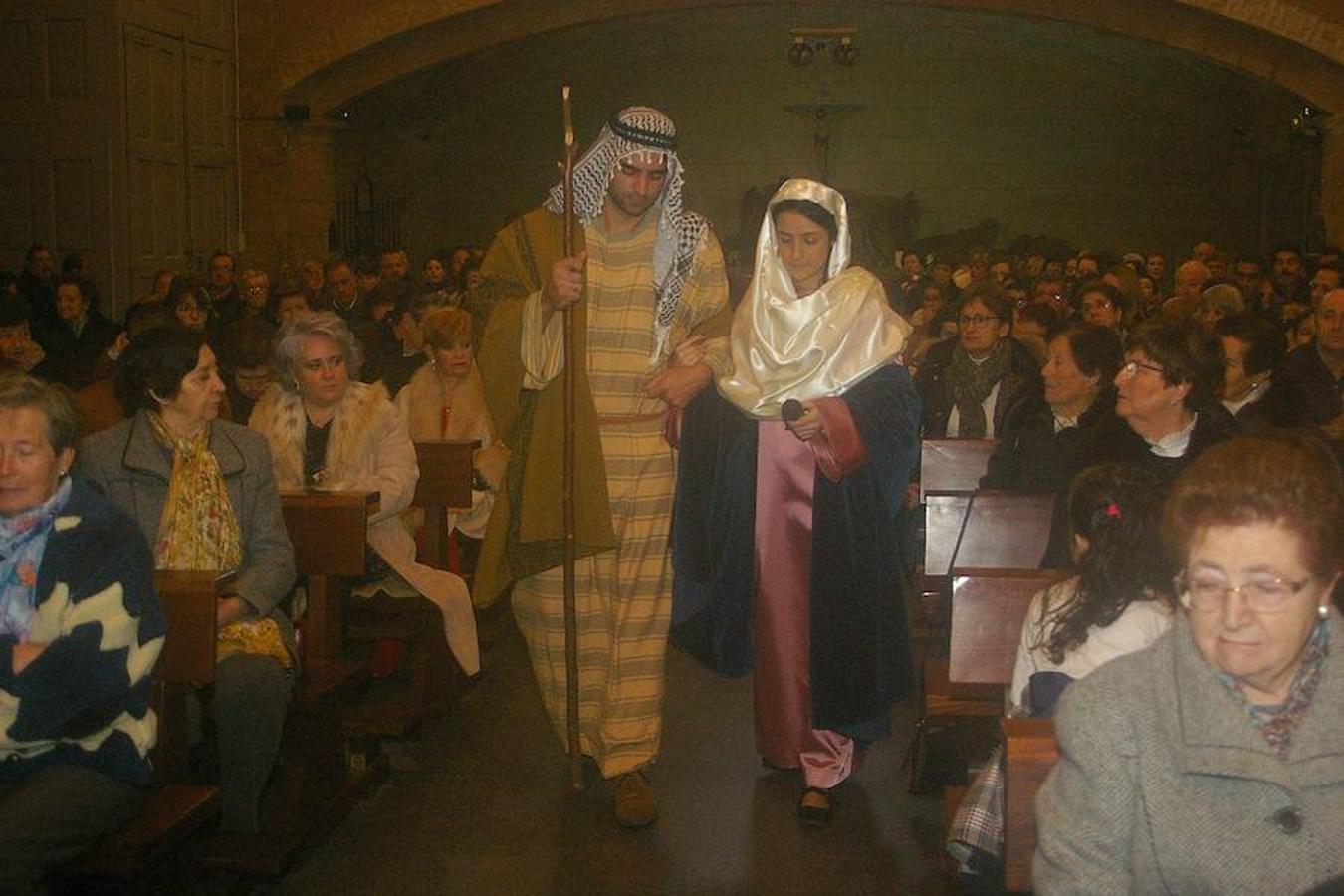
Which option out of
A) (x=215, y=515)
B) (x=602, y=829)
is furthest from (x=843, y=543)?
(x=215, y=515)

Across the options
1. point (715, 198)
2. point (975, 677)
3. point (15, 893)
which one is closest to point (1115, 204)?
point (715, 198)

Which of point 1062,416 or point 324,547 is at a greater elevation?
point 1062,416

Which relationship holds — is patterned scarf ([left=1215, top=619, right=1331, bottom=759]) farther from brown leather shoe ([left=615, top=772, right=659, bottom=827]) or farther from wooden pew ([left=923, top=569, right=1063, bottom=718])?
brown leather shoe ([left=615, top=772, right=659, bottom=827])

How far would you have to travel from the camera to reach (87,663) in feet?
10.6

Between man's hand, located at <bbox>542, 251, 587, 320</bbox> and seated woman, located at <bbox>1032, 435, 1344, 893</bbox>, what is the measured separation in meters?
2.34

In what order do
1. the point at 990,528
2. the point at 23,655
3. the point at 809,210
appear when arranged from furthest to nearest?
1. the point at 990,528
2. the point at 809,210
3. the point at 23,655

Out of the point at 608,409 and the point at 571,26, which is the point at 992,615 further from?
the point at 571,26

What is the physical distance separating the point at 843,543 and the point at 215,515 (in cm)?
166

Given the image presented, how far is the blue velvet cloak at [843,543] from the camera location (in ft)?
15.4

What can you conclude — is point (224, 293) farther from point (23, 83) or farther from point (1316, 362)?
point (1316, 362)

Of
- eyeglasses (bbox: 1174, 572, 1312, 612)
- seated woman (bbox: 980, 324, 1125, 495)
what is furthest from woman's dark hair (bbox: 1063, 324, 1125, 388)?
eyeglasses (bbox: 1174, 572, 1312, 612)

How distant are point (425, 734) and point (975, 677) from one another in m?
2.16

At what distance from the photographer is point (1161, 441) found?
179 inches

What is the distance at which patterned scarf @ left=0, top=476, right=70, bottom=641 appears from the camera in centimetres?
329
